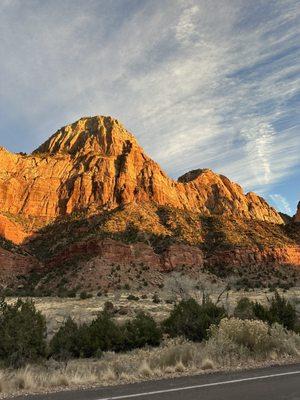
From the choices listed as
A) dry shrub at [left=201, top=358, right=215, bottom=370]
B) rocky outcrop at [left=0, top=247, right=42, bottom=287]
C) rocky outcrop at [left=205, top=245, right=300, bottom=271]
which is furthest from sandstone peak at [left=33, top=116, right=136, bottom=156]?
dry shrub at [left=201, top=358, right=215, bottom=370]

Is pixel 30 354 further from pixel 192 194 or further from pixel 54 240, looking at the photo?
pixel 192 194

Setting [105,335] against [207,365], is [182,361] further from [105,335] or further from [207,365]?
[105,335]

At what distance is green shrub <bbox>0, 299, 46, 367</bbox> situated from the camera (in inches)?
716

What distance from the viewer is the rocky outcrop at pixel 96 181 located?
106m

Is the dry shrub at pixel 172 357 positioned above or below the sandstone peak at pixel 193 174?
below

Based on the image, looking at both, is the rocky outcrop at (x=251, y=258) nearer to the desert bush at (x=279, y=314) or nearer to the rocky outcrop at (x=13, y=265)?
the rocky outcrop at (x=13, y=265)

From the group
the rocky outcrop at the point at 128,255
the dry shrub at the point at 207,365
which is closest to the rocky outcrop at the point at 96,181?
the rocky outcrop at the point at 128,255

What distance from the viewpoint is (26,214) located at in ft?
343

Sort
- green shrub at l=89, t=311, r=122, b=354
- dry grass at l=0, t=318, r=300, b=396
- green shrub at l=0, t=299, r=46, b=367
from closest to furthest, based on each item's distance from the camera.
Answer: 1. dry grass at l=0, t=318, r=300, b=396
2. green shrub at l=0, t=299, r=46, b=367
3. green shrub at l=89, t=311, r=122, b=354

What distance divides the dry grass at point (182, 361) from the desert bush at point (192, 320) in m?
9.05

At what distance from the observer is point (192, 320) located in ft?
86.7

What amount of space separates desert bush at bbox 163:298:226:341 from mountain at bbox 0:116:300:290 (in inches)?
1608

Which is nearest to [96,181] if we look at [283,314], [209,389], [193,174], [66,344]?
[193,174]

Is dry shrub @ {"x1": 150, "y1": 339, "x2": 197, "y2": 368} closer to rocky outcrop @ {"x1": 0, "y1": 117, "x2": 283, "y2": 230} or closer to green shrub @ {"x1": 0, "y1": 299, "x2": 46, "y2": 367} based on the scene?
green shrub @ {"x1": 0, "y1": 299, "x2": 46, "y2": 367}
